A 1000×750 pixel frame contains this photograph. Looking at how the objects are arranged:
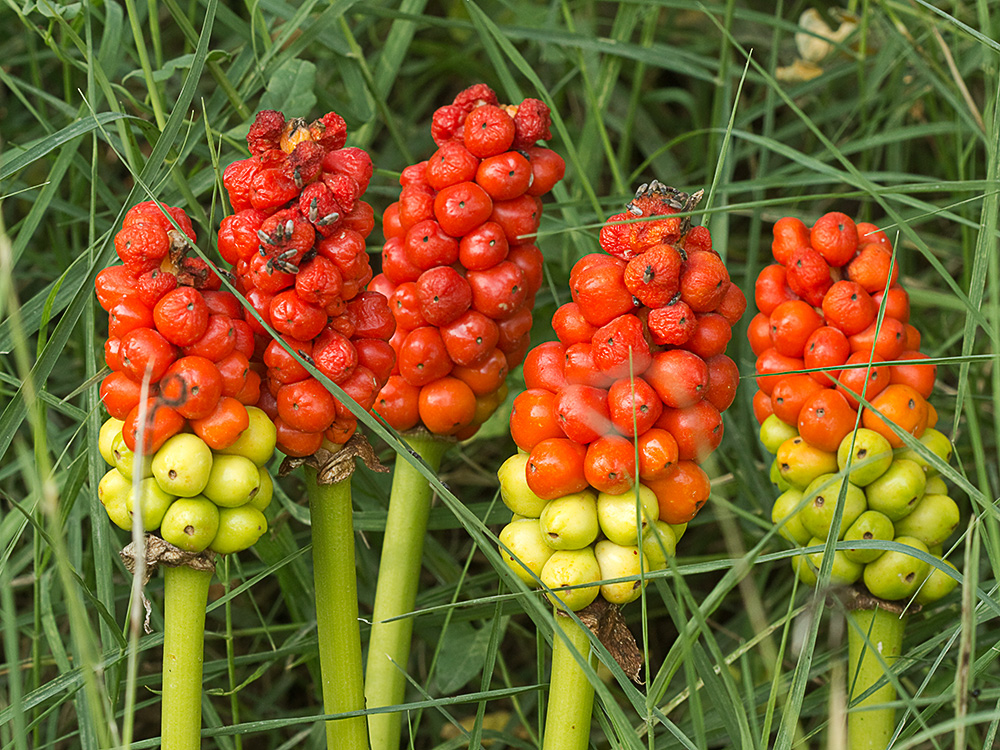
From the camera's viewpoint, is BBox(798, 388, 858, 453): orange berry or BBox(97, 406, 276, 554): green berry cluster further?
BBox(798, 388, 858, 453): orange berry

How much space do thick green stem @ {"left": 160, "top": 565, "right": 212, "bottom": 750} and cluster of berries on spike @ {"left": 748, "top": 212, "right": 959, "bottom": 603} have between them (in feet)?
3.50

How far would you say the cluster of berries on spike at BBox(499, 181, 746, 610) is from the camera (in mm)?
1587

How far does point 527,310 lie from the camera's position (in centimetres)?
194

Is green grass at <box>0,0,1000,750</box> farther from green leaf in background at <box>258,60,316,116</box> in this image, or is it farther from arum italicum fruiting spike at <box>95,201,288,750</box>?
arum italicum fruiting spike at <box>95,201,288,750</box>

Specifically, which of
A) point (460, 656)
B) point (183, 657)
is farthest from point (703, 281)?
point (460, 656)

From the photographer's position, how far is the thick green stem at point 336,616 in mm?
1705

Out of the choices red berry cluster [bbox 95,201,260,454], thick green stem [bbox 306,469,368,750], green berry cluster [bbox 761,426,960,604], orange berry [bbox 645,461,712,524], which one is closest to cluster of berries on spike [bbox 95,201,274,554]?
red berry cluster [bbox 95,201,260,454]

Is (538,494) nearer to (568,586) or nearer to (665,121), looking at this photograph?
(568,586)

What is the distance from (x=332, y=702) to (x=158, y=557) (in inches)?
16.1

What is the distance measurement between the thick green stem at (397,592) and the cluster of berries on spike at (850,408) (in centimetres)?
70

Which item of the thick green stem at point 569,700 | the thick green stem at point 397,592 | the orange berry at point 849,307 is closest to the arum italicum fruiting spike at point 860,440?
the orange berry at point 849,307

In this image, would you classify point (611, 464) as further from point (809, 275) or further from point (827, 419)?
point (809, 275)

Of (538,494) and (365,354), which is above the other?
(365,354)

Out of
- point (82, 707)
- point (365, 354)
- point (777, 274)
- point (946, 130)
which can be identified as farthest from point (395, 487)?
point (946, 130)
